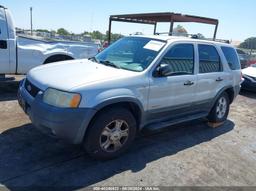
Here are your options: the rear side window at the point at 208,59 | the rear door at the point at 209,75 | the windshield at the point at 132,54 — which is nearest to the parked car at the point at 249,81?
the rear door at the point at 209,75

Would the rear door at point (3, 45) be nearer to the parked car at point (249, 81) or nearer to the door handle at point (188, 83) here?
the door handle at point (188, 83)

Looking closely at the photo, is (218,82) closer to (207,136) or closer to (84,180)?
(207,136)

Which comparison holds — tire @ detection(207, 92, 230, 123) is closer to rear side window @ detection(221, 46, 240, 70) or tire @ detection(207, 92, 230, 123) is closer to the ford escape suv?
the ford escape suv

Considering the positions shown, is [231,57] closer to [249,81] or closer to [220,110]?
[220,110]

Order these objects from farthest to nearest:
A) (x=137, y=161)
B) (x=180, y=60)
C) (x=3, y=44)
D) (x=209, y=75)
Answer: (x=3, y=44)
(x=209, y=75)
(x=180, y=60)
(x=137, y=161)

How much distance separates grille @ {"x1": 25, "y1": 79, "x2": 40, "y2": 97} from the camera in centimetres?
370

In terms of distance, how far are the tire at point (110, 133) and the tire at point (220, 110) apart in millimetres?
2433

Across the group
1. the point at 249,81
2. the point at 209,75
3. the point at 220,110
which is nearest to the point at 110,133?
the point at 209,75

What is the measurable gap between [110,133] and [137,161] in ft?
1.98

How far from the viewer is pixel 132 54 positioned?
4.49 m

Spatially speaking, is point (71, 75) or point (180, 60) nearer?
point (71, 75)

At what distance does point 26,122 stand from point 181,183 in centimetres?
303

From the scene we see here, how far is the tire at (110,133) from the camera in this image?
358cm

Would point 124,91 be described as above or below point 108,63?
below
